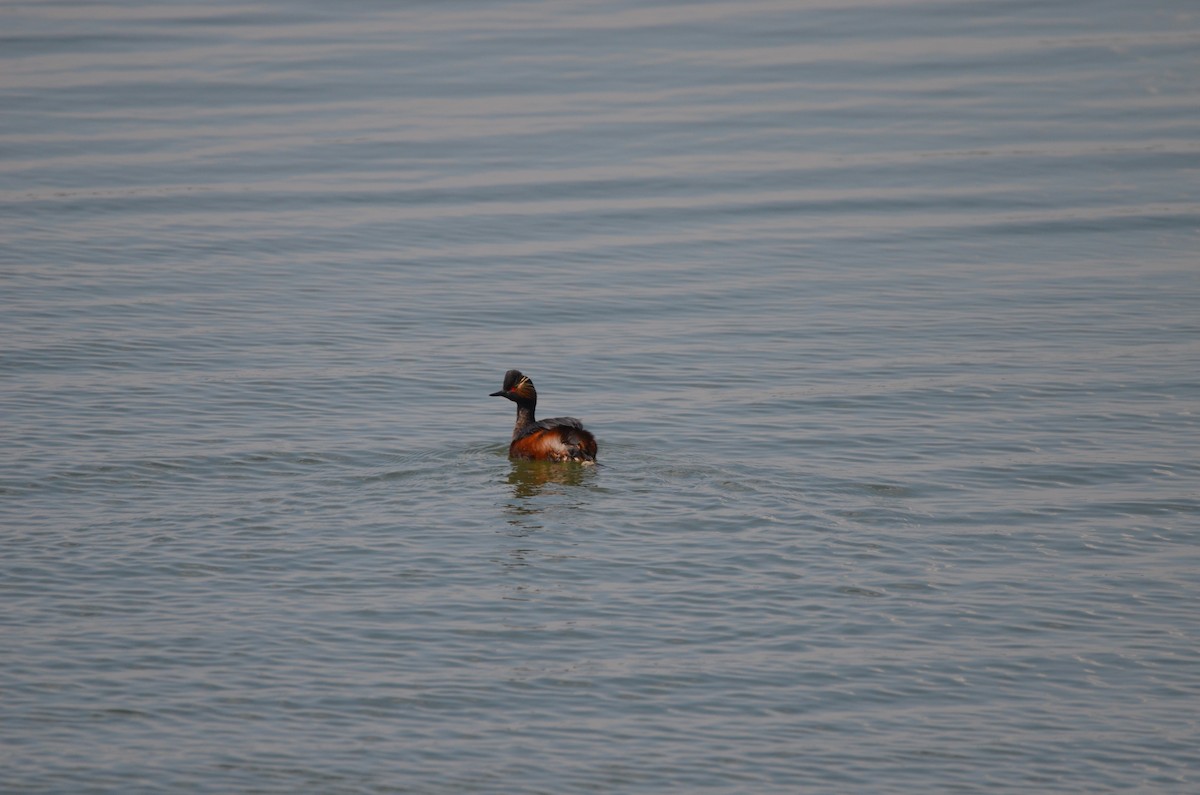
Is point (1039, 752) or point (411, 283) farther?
point (411, 283)

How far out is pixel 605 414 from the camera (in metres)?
16.4

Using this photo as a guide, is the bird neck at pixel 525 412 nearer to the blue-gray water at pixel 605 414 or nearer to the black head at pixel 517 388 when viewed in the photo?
the black head at pixel 517 388

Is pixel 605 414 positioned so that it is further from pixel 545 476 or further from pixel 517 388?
pixel 545 476

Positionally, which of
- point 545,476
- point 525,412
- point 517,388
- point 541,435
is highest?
point 517,388

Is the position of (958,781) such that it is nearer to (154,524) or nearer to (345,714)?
(345,714)

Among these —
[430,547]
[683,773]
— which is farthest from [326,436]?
[683,773]

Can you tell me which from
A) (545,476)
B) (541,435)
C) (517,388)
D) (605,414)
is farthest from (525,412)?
(545,476)

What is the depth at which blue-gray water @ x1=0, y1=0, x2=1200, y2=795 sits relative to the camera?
9602 millimetres

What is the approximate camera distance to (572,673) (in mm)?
10133

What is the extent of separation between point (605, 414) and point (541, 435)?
6.16ft

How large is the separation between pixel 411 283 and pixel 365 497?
8552mm

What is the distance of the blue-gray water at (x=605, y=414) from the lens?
960cm

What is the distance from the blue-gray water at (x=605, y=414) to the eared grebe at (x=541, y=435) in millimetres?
253

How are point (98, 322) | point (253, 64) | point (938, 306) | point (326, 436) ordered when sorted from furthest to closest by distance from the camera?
point (253, 64) → point (938, 306) → point (98, 322) → point (326, 436)
